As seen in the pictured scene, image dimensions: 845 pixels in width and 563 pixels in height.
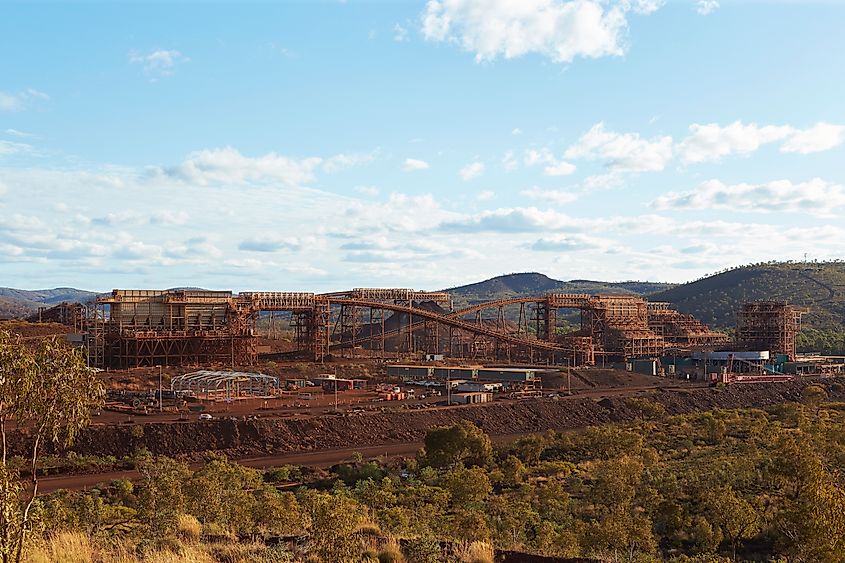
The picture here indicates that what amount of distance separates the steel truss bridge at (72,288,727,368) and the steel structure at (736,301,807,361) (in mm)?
6346

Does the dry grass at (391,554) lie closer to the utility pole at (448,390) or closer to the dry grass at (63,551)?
the dry grass at (63,551)

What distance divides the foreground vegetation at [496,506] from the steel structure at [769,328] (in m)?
56.1

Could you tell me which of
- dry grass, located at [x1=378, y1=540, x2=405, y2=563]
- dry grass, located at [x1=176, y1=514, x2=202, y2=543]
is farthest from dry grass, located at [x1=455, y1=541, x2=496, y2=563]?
dry grass, located at [x1=176, y1=514, x2=202, y2=543]

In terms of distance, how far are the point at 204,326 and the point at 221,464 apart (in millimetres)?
Answer: 45013

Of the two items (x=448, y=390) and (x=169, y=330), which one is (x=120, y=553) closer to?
(x=448, y=390)

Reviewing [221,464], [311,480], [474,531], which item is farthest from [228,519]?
[311,480]

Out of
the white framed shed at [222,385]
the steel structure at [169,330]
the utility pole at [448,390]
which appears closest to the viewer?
the white framed shed at [222,385]

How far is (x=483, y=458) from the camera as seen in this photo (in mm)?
47719

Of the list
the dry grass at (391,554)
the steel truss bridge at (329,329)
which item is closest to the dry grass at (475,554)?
the dry grass at (391,554)

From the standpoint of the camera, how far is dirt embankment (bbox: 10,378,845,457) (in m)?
48.9

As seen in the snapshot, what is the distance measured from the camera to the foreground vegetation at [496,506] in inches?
669

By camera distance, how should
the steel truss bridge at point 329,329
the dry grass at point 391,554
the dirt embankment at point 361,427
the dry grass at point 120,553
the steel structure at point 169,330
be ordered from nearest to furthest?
1. the dry grass at point 120,553
2. the dry grass at point 391,554
3. the dirt embankment at point 361,427
4. the steel structure at point 169,330
5. the steel truss bridge at point 329,329

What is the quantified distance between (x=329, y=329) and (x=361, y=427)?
49788mm

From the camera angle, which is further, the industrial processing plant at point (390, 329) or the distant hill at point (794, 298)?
the distant hill at point (794, 298)
